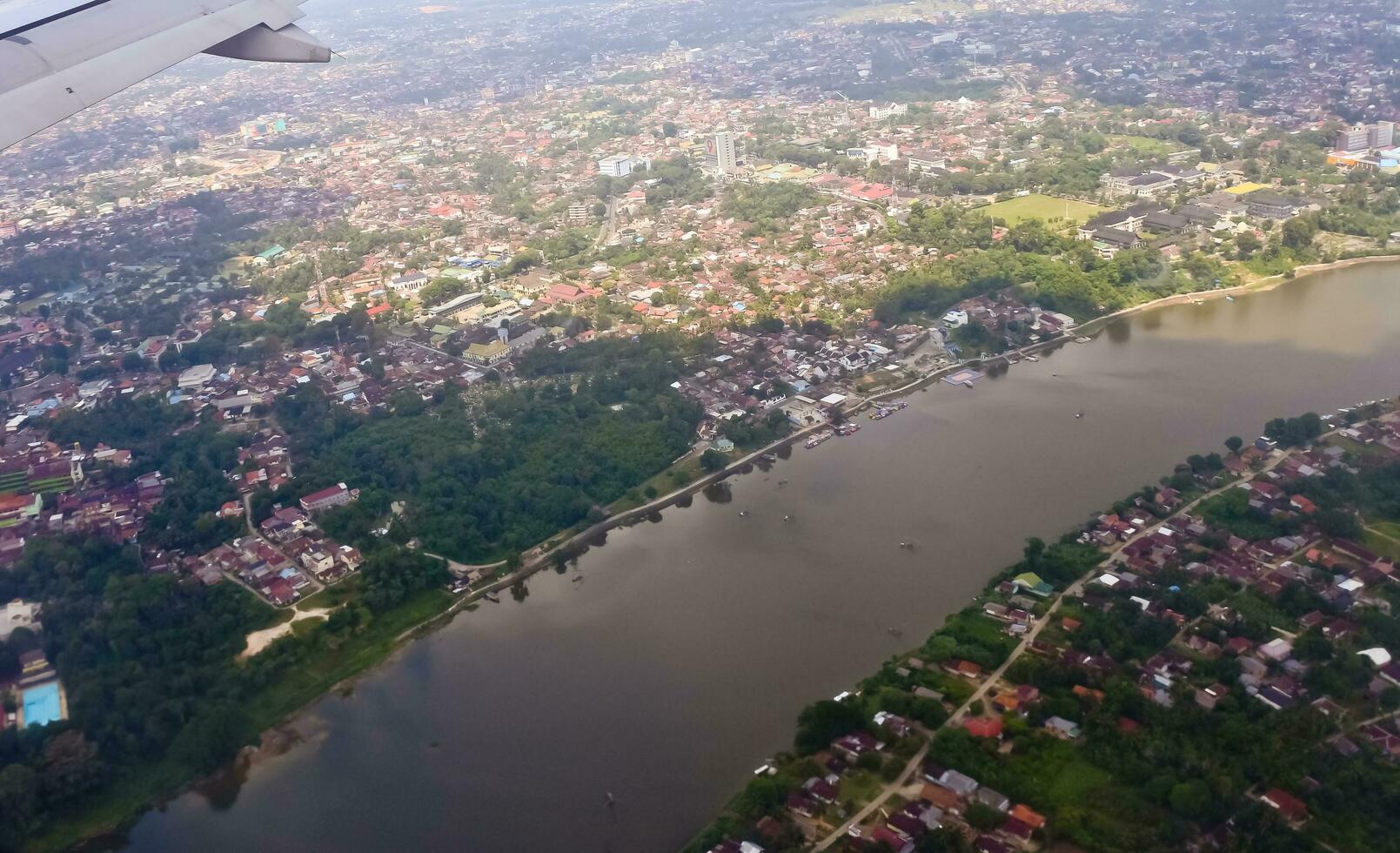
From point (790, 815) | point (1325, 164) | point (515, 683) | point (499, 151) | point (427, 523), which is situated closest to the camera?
point (790, 815)

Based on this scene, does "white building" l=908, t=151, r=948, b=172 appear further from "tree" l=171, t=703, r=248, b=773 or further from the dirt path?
"tree" l=171, t=703, r=248, b=773

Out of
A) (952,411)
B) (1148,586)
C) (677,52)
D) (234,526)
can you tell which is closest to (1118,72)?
(677,52)

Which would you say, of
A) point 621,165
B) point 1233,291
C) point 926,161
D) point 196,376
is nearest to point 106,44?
point 196,376

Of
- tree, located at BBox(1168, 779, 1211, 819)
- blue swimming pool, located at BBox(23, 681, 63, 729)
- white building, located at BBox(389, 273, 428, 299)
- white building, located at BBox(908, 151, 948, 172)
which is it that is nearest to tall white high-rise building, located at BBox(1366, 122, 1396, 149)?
white building, located at BBox(908, 151, 948, 172)

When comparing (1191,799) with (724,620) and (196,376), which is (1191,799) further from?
(196,376)

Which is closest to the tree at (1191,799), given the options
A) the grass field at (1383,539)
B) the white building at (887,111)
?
the grass field at (1383,539)

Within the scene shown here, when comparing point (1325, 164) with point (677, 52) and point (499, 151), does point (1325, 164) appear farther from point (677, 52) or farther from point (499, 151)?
point (677, 52)

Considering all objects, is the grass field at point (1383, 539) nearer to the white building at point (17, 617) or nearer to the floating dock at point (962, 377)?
the floating dock at point (962, 377)
